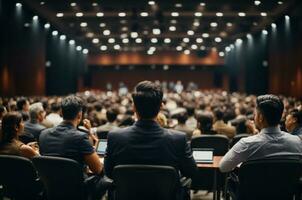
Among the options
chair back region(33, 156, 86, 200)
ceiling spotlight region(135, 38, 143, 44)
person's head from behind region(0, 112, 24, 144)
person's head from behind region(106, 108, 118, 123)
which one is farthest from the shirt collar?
ceiling spotlight region(135, 38, 143, 44)

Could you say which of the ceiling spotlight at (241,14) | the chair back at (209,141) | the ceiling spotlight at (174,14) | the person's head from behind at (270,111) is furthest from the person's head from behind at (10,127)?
the ceiling spotlight at (241,14)

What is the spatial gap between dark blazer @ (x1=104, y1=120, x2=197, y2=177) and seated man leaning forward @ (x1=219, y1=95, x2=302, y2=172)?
508 millimetres

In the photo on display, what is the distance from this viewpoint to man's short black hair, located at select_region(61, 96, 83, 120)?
195 inches

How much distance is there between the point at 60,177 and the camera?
4.49 meters

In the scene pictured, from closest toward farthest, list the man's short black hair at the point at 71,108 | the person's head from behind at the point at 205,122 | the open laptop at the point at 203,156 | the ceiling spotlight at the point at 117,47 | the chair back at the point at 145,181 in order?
the chair back at the point at 145,181 < the man's short black hair at the point at 71,108 < the open laptop at the point at 203,156 < the person's head from behind at the point at 205,122 < the ceiling spotlight at the point at 117,47

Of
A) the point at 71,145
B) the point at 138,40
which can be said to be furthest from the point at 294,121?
the point at 138,40

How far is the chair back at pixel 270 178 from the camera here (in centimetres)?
418

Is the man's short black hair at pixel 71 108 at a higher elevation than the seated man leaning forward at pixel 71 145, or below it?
higher

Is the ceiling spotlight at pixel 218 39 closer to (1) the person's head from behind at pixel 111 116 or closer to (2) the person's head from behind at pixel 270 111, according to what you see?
(1) the person's head from behind at pixel 111 116

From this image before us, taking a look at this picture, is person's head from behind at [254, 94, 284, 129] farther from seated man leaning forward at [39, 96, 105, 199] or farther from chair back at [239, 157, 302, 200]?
seated man leaning forward at [39, 96, 105, 199]

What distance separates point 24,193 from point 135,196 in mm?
1362

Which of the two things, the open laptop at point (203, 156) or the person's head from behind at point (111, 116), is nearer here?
the open laptop at point (203, 156)

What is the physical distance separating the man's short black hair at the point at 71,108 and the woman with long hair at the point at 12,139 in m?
0.66

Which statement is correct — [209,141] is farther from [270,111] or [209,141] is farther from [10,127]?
[10,127]
